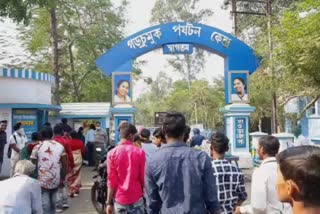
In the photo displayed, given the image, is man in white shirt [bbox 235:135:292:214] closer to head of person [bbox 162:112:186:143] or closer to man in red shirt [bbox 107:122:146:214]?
head of person [bbox 162:112:186:143]

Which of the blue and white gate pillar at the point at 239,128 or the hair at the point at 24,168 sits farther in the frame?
the blue and white gate pillar at the point at 239,128

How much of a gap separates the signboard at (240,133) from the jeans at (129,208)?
12.7 m

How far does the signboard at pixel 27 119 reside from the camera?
48.3ft

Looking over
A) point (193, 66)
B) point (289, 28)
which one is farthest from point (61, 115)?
point (193, 66)

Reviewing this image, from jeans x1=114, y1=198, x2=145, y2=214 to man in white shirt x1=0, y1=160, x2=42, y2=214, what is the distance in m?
0.98

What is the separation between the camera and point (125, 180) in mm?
5559

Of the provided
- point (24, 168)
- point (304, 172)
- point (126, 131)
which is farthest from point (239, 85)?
point (304, 172)

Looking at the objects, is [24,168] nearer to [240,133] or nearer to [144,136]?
[144,136]

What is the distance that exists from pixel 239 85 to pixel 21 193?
567 inches

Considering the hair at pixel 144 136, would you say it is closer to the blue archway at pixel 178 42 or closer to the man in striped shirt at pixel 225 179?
the man in striped shirt at pixel 225 179

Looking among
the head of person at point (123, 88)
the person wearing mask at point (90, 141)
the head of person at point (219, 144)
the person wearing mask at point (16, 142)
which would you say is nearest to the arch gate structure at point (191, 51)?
the head of person at point (123, 88)

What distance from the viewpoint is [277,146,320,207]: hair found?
1926 mm

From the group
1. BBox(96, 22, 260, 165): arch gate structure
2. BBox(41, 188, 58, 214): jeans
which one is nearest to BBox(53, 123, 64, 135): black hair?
BBox(41, 188, 58, 214): jeans

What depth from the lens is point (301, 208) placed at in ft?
6.38
